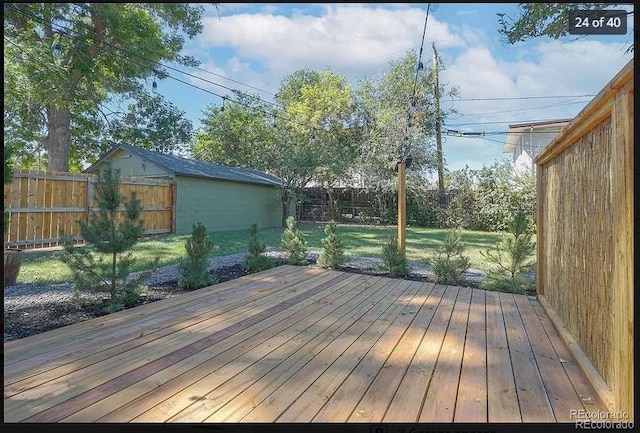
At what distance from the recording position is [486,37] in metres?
2.78

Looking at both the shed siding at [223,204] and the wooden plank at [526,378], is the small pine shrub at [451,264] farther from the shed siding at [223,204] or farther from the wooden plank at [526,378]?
the shed siding at [223,204]

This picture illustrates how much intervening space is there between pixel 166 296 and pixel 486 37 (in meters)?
3.42

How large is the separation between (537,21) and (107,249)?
3.65m

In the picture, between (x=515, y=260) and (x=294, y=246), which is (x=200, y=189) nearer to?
(x=294, y=246)

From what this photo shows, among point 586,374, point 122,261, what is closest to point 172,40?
point 122,261

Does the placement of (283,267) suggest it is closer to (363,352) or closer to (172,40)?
(363,352)

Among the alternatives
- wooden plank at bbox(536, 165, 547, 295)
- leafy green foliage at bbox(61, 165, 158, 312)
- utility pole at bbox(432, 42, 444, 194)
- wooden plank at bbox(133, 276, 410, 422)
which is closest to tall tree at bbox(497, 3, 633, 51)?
wooden plank at bbox(536, 165, 547, 295)

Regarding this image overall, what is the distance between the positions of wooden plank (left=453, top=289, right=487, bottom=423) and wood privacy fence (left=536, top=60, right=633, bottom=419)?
1.45 ft

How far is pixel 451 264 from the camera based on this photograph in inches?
159

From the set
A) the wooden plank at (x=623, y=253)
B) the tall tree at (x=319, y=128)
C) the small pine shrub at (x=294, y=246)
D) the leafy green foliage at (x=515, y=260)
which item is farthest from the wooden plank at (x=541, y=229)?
the tall tree at (x=319, y=128)

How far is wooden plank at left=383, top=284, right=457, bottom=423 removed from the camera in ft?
4.42

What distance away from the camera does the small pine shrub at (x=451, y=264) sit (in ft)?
13.2

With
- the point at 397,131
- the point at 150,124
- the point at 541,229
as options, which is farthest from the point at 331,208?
the point at 541,229
